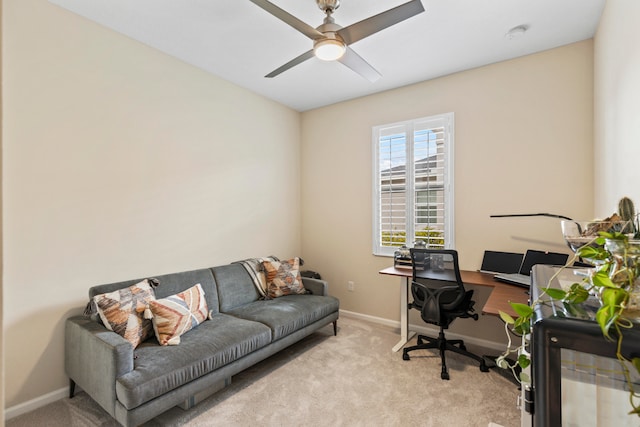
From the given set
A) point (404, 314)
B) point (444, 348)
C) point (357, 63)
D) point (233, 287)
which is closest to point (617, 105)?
point (357, 63)

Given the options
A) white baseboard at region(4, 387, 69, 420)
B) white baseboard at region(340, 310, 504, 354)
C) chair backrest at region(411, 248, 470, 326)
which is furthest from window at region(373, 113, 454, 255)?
white baseboard at region(4, 387, 69, 420)

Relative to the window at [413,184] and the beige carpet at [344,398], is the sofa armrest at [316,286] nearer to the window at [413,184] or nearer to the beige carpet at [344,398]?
the beige carpet at [344,398]

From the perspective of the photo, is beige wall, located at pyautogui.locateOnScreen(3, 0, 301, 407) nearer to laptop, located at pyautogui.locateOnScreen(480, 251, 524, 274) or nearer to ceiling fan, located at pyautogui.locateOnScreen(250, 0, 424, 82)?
ceiling fan, located at pyautogui.locateOnScreen(250, 0, 424, 82)

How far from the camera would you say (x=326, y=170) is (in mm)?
4312

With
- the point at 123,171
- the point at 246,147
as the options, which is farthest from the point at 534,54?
the point at 123,171

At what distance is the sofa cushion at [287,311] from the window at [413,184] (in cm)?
104

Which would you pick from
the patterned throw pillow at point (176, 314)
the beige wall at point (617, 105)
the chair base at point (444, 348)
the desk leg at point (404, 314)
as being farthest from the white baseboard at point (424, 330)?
the patterned throw pillow at point (176, 314)

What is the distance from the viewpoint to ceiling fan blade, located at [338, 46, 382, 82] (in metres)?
2.35

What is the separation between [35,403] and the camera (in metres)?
2.19

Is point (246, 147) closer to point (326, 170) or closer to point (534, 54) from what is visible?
point (326, 170)

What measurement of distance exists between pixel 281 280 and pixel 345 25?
2483mm

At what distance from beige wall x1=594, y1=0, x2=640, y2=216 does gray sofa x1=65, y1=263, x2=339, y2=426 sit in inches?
97.9

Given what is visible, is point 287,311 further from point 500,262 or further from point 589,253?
point 589,253

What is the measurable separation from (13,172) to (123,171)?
2.21ft
